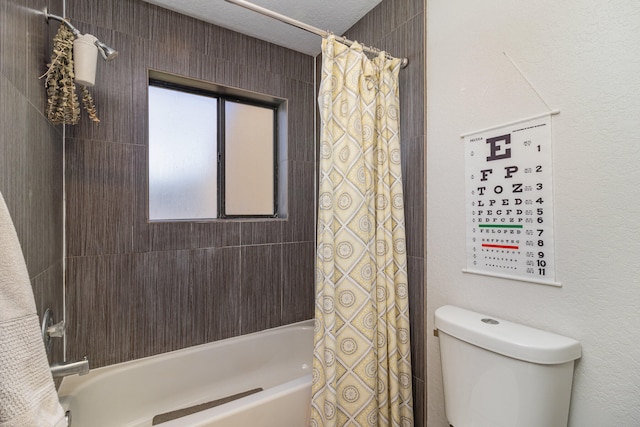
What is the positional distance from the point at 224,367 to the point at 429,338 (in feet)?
4.25

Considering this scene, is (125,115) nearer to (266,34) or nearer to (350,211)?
(266,34)

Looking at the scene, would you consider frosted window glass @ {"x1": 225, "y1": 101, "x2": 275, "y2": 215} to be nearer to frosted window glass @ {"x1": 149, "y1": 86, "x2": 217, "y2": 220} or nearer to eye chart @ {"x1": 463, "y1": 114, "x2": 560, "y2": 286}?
frosted window glass @ {"x1": 149, "y1": 86, "x2": 217, "y2": 220}

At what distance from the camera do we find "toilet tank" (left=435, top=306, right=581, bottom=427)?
87 centimetres

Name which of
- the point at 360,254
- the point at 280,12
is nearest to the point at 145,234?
the point at 360,254

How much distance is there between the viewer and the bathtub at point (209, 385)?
1.31 metres

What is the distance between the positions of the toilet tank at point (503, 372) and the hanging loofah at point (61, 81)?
5.69ft

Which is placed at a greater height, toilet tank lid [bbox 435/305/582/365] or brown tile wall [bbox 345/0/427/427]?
brown tile wall [bbox 345/0/427/427]

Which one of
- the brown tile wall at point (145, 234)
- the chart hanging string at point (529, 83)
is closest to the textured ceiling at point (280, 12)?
the brown tile wall at point (145, 234)

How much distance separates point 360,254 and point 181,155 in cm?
139

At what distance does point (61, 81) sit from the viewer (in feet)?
3.80

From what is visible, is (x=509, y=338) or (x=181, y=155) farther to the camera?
(x=181, y=155)

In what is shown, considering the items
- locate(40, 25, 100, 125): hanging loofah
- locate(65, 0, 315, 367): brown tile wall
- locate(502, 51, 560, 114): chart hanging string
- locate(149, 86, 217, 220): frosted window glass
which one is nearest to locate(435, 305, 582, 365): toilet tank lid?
locate(502, 51, 560, 114): chart hanging string

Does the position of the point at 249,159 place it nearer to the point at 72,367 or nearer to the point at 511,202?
the point at 72,367

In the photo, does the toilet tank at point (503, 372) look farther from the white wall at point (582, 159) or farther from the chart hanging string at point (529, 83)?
the chart hanging string at point (529, 83)
